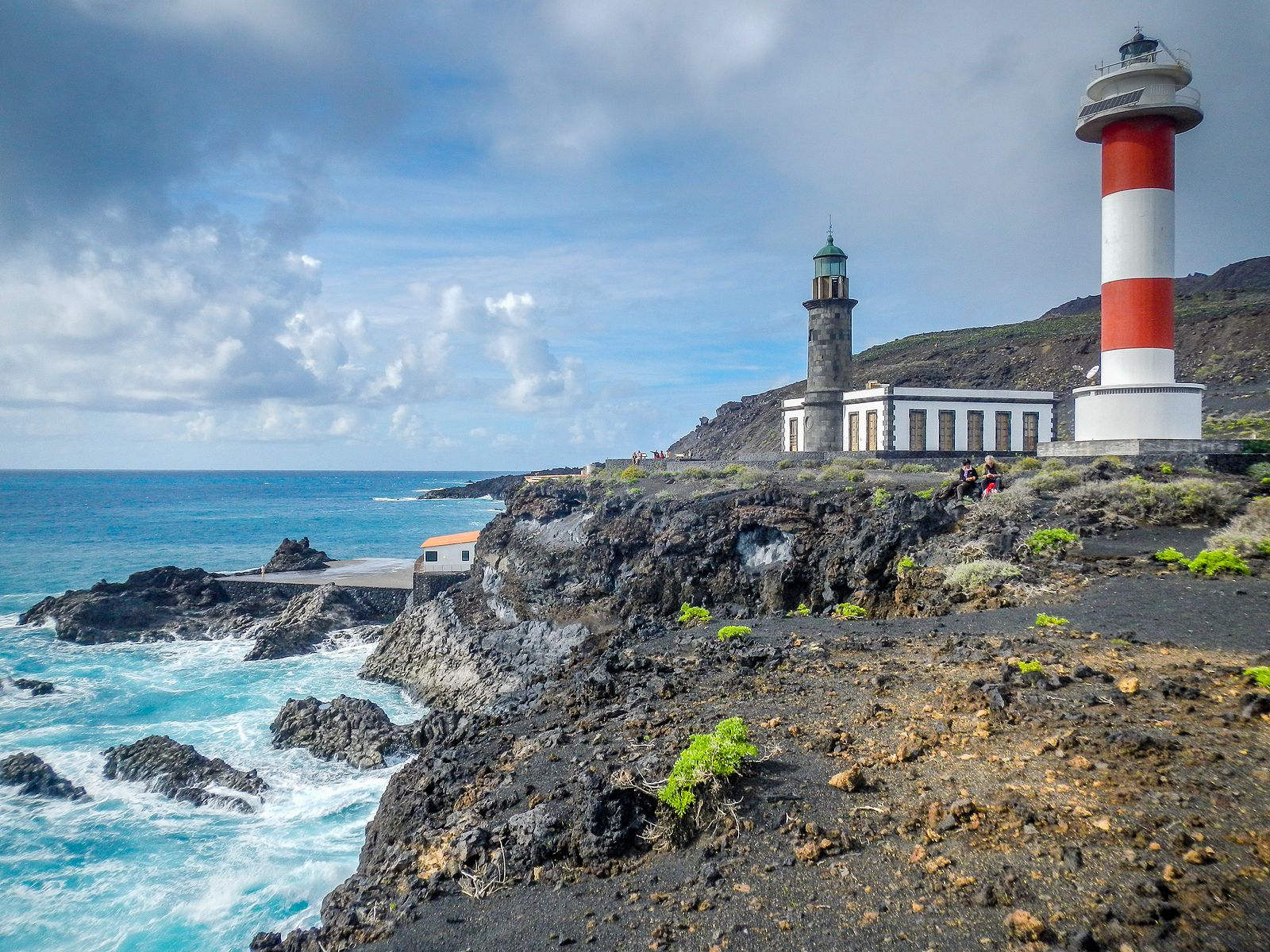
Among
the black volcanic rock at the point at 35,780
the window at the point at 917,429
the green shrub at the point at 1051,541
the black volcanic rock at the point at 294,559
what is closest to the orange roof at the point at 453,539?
the black volcanic rock at the point at 294,559

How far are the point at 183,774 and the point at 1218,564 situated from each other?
1873 centimetres

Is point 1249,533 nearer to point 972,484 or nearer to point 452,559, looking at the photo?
point 972,484

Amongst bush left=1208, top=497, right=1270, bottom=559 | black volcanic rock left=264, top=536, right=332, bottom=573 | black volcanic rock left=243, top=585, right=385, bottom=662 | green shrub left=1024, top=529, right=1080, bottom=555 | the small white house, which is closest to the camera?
bush left=1208, top=497, right=1270, bottom=559

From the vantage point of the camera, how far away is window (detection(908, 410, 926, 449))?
32.3 m

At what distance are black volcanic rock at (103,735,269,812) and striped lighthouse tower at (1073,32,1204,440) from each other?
22.0m

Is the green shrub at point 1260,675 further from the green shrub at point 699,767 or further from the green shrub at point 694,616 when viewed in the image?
the green shrub at point 694,616

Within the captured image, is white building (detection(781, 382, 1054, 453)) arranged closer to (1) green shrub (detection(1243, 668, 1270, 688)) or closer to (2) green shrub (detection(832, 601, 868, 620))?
(2) green shrub (detection(832, 601, 868, 620))

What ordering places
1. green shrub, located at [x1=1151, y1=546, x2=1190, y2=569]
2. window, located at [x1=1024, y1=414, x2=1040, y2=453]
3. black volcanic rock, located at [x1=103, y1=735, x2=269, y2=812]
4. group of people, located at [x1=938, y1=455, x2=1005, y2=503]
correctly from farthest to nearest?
window, located at [x1=1024, y1=414, x2=1040, y2=453] → group of people, located at [x1=938, y1=455, x2=1005, y2=503] → black volcanic rock, located at [x1=103, y1=735, x2=269, y2=812] → green shrub, located at [x1=1151, y1=546, x2=1190, y2=569]

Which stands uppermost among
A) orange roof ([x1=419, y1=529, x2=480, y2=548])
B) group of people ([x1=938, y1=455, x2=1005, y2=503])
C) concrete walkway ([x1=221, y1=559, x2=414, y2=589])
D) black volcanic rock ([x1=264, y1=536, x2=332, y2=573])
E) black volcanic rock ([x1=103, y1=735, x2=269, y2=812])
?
group of people ([x1=938, y1=455, x2=1005, y2=503])

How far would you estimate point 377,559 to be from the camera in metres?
46.1

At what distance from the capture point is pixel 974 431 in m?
33.8

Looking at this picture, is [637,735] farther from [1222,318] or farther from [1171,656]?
[1222,318]

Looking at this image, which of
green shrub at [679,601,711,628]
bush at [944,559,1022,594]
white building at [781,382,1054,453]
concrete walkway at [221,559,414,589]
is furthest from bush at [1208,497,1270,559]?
concrete walkway at [221,559,414,589]

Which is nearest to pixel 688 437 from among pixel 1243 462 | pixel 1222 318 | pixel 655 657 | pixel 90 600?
pixel 1222 318
